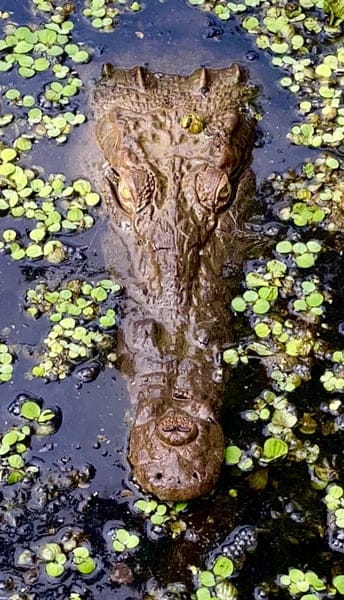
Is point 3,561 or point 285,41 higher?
point 285,41

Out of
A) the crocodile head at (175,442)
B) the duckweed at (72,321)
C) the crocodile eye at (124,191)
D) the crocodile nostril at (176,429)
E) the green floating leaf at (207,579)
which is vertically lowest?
the green floating leaf at (207,579)

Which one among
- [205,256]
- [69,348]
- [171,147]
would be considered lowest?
[69,348]

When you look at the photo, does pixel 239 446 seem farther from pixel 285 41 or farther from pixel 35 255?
pixel 285 41

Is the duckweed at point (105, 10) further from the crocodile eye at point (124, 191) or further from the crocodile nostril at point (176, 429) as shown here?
the crocodile nostril at point (176, 429)

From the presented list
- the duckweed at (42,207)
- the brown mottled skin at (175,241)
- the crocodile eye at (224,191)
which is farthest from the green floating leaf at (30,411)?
the crocodile eye at (224,191)

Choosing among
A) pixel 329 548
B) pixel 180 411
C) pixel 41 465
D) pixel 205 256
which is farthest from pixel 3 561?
pixel 205 256

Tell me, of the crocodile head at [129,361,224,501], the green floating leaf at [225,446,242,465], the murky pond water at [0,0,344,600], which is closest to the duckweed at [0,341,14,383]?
the murky pond water at [0,0,344,600]

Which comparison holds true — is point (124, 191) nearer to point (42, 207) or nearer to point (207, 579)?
point (42, 207)

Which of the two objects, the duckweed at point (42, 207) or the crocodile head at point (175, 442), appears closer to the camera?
the crocodile head at point (175, 442)
